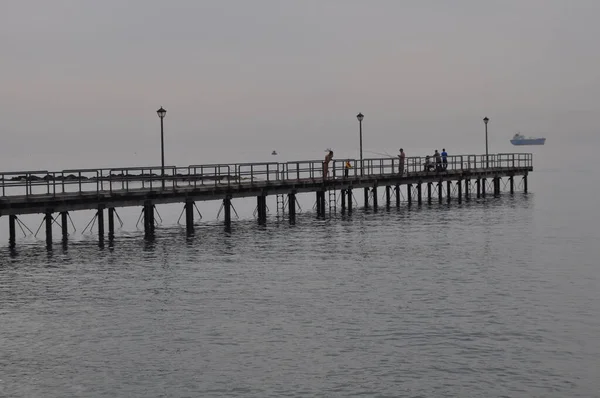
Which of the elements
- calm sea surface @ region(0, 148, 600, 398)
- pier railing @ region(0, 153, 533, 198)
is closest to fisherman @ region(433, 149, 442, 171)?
pier railing @ region(0, 153, 533, 198)

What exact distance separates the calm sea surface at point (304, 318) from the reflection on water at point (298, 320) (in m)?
0.06

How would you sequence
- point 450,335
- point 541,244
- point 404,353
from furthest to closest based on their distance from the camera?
point 541,244
point 450,335
point 404,353

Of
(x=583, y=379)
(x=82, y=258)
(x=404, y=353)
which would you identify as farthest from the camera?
(x=82, y=258)

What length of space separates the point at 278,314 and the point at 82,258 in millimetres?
A: 14822

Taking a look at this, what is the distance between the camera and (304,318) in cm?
2403

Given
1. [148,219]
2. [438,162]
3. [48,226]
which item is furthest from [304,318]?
[438,162]

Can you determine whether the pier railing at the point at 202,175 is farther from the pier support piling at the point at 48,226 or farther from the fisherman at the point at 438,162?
the pier support piling at the point at 48,226

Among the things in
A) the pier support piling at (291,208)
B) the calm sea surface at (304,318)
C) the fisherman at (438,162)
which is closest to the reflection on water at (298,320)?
the calm sea surface at (304,318)

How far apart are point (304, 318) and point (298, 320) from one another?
0.28 metres

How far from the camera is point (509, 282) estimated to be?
1164 inches

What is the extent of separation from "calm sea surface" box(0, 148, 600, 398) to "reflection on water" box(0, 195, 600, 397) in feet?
0.21

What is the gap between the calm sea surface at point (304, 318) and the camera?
1830 cm

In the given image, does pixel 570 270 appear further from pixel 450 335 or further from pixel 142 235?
pixel 142 235

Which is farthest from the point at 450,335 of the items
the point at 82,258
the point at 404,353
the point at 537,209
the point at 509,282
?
the point at 537,209
